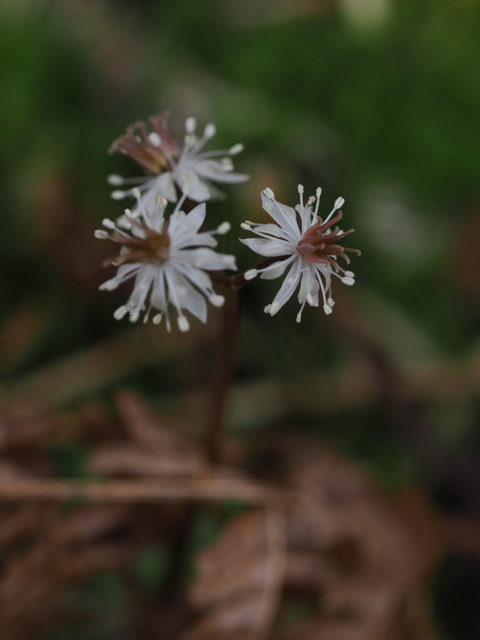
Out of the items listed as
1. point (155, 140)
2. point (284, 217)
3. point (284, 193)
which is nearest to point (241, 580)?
point (284, 217)

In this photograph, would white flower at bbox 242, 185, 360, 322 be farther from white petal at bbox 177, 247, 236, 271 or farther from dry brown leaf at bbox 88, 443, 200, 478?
dry brown leaf at bbox 88, 443, 200, 478

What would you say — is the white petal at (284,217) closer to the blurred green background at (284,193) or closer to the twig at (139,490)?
the twig at (139,490)

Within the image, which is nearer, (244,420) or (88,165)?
(244,420)

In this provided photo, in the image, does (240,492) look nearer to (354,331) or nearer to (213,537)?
(213,537)

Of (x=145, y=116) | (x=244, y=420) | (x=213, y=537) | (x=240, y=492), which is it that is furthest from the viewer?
(x=145, y=116)

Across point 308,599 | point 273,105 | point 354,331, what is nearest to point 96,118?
point 273,105

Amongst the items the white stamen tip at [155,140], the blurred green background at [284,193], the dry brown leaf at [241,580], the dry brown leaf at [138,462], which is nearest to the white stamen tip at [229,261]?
the white stamen tip at [155,140]

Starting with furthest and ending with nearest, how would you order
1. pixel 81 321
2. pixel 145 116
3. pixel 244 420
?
1. pixel 145 116
2. pixel 81 321
3. pixel 244 420
